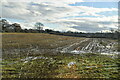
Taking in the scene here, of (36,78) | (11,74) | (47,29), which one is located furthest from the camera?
(47,29)

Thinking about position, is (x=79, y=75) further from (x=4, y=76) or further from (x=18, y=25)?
(x=18, y=25)

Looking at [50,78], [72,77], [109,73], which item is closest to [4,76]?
[50,78]

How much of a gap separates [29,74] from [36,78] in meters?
0.66

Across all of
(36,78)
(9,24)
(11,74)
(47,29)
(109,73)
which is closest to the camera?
(36,78)

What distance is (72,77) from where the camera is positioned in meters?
6.33

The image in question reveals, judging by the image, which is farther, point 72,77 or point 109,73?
point 109,73

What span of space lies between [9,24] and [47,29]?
86.6 ft

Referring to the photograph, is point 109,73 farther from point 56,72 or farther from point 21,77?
point 21,77

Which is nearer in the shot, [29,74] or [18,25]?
[29,74]

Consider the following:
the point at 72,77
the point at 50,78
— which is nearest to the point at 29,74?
the point at 50,78

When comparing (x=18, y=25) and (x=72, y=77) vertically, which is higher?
(x=18, y=25)

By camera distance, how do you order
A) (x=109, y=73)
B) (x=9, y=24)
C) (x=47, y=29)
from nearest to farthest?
(x=109, y=73), (x=9, y=24), (x=47, y=29)

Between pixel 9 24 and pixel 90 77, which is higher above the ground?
pixel 9 24

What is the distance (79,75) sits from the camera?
21.6 ft
